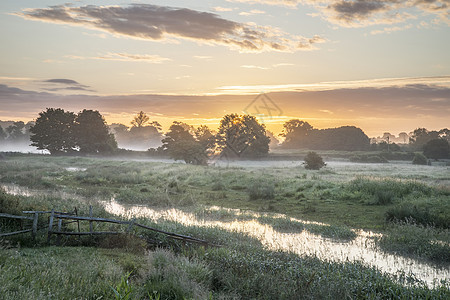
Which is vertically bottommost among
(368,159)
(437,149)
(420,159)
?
(368,159)

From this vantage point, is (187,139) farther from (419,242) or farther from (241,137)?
(419,242)

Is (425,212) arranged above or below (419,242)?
above

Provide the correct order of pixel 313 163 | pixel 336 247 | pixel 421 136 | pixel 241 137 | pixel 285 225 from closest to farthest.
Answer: pixel 336 247 < pixel 285 225 < pixel 313 163 < pixel 241 137 < pixel 421 136

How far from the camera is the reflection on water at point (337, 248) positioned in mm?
10898

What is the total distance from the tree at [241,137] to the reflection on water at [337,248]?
183 feet

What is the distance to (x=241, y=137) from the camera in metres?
81.9

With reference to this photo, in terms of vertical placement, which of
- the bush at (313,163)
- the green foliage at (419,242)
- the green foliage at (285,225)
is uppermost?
the bush at (313,163)

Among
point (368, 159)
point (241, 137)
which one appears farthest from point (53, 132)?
point (368, 159)

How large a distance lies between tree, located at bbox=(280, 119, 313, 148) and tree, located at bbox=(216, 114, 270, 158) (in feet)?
155

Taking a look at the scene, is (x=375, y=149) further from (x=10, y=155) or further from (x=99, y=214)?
(x=99, y=214)

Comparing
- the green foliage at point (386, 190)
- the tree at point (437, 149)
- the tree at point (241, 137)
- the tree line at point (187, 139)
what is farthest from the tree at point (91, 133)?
the tree at point (437, 149)

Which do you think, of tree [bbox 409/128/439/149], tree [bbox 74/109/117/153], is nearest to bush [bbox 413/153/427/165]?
tree [bbox 409/128/439/149]

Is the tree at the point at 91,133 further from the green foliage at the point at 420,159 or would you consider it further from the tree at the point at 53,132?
the green foliage at the point at 420,159

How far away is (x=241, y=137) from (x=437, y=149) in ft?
139
